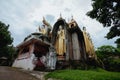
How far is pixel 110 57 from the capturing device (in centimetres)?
2386

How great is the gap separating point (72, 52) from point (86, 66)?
271 centimetres

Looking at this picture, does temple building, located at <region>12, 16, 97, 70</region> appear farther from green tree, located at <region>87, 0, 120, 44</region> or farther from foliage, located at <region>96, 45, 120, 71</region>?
green tree, located at <region>87, 0, 120, 44</region>

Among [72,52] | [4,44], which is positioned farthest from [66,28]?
[4,44]

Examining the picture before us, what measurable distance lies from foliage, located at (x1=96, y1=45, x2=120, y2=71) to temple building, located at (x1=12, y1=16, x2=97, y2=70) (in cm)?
269

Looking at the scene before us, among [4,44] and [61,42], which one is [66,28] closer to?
[61,42]

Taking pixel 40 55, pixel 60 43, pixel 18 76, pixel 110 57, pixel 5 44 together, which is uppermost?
pixel 5 44

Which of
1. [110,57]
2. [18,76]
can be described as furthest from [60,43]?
[18,76]

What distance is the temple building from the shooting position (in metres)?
17.7

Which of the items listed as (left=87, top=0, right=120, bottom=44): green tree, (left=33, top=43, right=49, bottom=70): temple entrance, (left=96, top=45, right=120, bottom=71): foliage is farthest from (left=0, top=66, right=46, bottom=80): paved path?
(left=96, top=45, right=120, bottom=71): foliage

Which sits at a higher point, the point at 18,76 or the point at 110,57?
the point at 110,57

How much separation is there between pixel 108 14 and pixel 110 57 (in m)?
14.2

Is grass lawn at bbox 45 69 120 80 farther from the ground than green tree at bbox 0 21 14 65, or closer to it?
closer to it

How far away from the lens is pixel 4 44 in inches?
1189

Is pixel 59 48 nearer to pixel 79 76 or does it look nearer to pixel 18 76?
pixel 18 76
